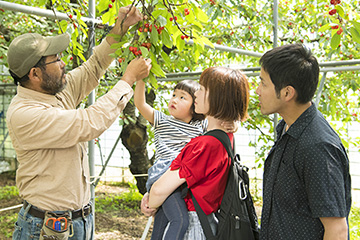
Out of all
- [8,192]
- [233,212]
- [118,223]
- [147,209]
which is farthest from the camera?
[8,192]

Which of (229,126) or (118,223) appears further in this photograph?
(118,223)

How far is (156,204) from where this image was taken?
4.42 feet

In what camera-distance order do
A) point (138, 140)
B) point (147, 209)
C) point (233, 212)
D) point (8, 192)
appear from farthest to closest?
point (8, 192) < point (138, 140) < point (147, 209) < point (233, 212)

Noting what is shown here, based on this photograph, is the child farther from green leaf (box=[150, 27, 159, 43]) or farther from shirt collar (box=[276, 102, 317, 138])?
shirt collar (box=[276, 102, 317, 138])

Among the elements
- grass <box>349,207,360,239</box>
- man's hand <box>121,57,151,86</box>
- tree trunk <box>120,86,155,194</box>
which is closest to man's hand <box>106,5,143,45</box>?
man's hand <box>121,57,151,86</box>

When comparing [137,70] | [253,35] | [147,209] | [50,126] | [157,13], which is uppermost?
[253,35]

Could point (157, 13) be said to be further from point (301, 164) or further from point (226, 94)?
point (301, 164)

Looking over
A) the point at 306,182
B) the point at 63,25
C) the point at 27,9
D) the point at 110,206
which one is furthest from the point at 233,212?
the point at 110,206

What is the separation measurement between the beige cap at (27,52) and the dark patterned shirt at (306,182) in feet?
3.40

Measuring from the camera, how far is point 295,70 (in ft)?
3.68

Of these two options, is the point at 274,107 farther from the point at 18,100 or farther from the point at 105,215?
the point at 105,215

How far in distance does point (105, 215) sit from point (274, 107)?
4.84 meters

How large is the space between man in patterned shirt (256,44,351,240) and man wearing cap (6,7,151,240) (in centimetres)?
59

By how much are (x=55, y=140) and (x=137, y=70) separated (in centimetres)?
43
